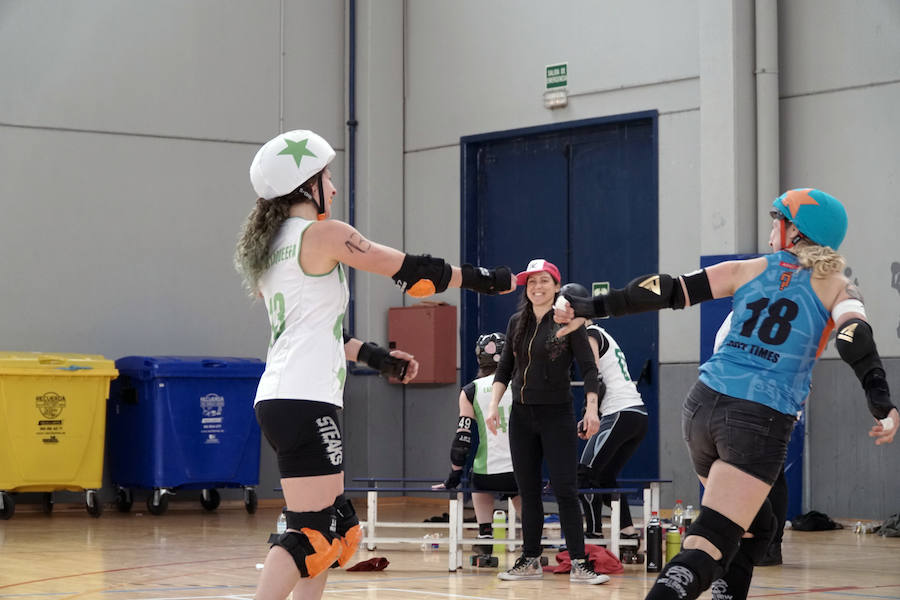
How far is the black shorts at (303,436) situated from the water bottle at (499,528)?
14.7 ft

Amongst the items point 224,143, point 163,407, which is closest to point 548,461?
point 163,407

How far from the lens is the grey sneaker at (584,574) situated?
6.47 m

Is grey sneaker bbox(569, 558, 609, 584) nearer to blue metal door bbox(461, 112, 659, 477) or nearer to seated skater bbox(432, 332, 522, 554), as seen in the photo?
seated skater bbox(432, 332, 522, 554)

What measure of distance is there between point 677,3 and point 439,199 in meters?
3.10

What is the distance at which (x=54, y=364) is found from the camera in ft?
34.3

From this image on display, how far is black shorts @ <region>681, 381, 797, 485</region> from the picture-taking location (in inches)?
148

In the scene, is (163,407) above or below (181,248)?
below

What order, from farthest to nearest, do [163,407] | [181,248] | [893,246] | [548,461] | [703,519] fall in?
[181,248]
[163,407]
[893,246]
[548,461]
[703,519]

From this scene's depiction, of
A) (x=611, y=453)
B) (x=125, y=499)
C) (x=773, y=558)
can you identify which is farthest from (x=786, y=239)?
(x=125, y=499)

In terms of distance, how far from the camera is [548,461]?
21.5ft

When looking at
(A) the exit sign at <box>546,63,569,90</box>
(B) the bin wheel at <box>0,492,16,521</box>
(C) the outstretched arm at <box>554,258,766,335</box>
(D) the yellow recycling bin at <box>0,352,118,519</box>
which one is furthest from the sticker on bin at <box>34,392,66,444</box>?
(C) the outstretched arm at <box>554,258,766,335</box>

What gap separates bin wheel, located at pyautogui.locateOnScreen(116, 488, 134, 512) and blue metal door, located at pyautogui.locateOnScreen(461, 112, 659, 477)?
3326mm

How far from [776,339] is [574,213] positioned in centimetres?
813

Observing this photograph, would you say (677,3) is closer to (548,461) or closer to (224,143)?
(224,143)
